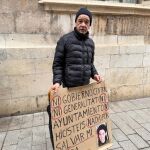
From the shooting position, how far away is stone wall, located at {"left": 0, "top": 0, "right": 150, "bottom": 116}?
3.88m

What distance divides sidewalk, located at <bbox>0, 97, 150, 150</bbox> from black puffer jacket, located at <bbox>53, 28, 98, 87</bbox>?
122cm

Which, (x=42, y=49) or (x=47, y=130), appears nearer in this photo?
(x=47, y=130)

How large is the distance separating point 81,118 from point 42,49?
1.93m

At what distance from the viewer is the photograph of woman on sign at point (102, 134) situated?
8.94 ft

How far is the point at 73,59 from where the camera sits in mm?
2461

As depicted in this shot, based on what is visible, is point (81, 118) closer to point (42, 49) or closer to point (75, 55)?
point (75, 55)

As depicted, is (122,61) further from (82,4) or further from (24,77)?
(24,77)

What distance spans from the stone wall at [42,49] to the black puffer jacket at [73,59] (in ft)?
5.40

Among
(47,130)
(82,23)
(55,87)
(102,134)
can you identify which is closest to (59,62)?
(55,87)

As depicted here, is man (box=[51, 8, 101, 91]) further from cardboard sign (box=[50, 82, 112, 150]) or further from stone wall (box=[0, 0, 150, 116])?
stone wall (box=[0, 0, 150, 116])

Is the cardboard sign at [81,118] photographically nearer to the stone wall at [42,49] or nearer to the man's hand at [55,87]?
the man's hand at [55,87]

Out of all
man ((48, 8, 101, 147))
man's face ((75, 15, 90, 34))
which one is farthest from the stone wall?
man's face ((75, 15, 90, 34))

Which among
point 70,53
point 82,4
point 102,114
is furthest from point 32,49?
point 102,114

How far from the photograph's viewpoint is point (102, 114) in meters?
2.78
